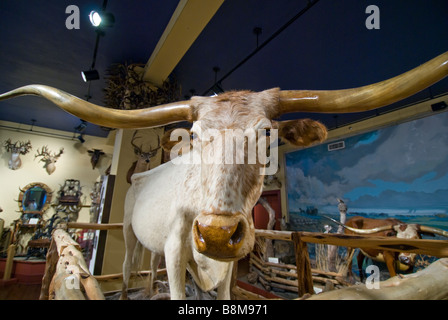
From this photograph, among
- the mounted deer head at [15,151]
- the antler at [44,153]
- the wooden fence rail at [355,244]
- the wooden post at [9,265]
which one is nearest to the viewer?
the wooden fence rail at [355,244]

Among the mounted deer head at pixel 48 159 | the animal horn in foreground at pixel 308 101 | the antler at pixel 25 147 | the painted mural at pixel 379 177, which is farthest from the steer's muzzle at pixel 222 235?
the antler at pixel 25 147

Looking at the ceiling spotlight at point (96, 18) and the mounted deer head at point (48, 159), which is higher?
the ceiling spotlight at point (96, 18)

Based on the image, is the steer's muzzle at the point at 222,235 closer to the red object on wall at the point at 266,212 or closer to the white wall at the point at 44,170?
the red object on wall at the point at 266,212

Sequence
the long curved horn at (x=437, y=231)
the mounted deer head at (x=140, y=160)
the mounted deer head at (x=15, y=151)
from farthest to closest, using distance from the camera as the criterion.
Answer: the mounted deer head at (x=15, y=151), the mounted deer head at (x=140, y=160), the long curved horn at (x=437, y=231)

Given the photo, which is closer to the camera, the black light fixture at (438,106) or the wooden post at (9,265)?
the black light fixture at (438,106)

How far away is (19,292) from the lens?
5.10 m

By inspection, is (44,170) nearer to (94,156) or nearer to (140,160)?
(94,156)

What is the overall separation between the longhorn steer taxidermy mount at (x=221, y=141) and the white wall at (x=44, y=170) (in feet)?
27.6

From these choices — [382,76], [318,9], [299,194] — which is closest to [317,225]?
[299,194]

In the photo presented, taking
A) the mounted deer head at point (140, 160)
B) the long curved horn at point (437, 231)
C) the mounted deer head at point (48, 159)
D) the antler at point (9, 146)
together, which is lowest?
the long curved horn at point (437, 231)

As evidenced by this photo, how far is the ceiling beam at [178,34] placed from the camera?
272cm
